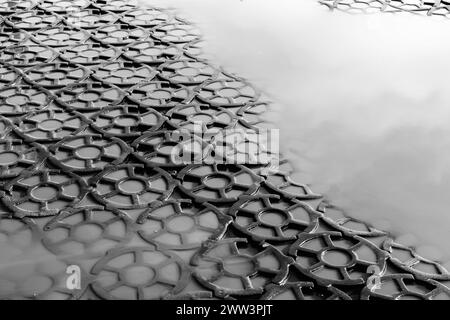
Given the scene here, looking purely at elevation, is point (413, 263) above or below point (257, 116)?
Answer: below

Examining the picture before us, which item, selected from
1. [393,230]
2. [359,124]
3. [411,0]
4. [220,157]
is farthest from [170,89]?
[411,0]

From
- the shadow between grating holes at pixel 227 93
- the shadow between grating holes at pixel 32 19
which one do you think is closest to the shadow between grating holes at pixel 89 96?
the shadow between grating holes at pixel 227 93

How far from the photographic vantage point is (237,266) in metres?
1.53

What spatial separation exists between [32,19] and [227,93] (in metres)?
1.17

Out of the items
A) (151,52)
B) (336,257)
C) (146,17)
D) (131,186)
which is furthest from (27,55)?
(336,257)

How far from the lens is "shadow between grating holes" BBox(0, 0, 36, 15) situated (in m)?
2.95

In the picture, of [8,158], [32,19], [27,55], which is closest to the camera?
[8,158]

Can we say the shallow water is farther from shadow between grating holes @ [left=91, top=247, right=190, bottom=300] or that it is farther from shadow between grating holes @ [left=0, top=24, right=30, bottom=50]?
shadow between grating holes @ [left=0, top=24, right=30, bottom=50]

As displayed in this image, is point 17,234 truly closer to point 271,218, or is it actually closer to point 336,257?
point 271,218

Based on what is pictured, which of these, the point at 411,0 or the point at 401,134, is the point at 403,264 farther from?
the point at 411,0

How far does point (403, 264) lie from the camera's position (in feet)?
4.99

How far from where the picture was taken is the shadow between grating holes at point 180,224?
5.26 ft

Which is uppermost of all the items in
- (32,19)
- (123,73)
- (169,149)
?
(32,19)

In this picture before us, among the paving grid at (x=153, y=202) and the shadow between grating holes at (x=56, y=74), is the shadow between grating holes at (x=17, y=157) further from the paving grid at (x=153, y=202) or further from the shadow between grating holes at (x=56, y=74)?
the shadow between grating holes at (x=56, y=74)
